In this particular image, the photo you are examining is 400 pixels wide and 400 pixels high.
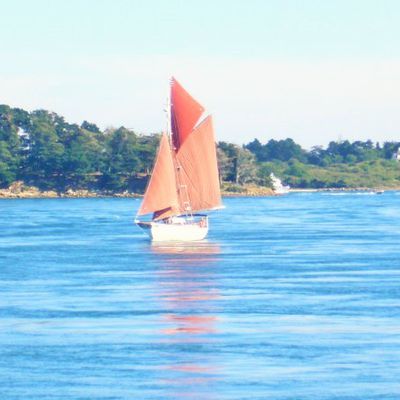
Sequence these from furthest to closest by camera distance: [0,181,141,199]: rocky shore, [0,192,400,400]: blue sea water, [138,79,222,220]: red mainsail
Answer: [0,181,141,199]: rocky shore → [138,79,222,220]: red mainsail → [0,192,400,400]: blue sea water

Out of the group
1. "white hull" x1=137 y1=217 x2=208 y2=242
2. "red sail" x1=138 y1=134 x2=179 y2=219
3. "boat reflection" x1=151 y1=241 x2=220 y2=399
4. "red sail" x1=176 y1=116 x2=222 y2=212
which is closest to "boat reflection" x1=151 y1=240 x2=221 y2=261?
"white hull" x1=137 y1=217 x2=208 y2=242

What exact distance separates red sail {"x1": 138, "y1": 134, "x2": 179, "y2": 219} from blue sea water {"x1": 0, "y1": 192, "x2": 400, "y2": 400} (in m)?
2.41

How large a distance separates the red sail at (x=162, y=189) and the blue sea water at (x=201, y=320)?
241cm

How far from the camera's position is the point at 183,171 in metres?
78.0

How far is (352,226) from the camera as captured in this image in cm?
9300

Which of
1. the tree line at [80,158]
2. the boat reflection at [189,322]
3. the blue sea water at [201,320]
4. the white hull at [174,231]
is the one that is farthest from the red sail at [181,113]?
the tree line at [80,158]

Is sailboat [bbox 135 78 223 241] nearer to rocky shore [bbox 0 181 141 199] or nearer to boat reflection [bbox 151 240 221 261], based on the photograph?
boat reflection [bbox 151 240 221 261]

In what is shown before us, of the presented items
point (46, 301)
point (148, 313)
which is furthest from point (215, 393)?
point (46, 301)

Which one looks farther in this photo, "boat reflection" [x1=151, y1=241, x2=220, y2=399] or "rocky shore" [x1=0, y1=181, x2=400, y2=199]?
"rocky shore" [x1=0, y1=181, x2=400, y2=199]

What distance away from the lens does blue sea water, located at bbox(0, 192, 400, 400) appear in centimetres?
3144

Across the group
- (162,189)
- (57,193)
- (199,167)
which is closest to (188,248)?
(162,189)

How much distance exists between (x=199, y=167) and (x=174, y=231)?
4.67 m

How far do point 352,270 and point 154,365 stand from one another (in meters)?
23.8

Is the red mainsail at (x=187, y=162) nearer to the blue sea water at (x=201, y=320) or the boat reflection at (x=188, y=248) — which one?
the boat reflection at (x=188, y=248)
